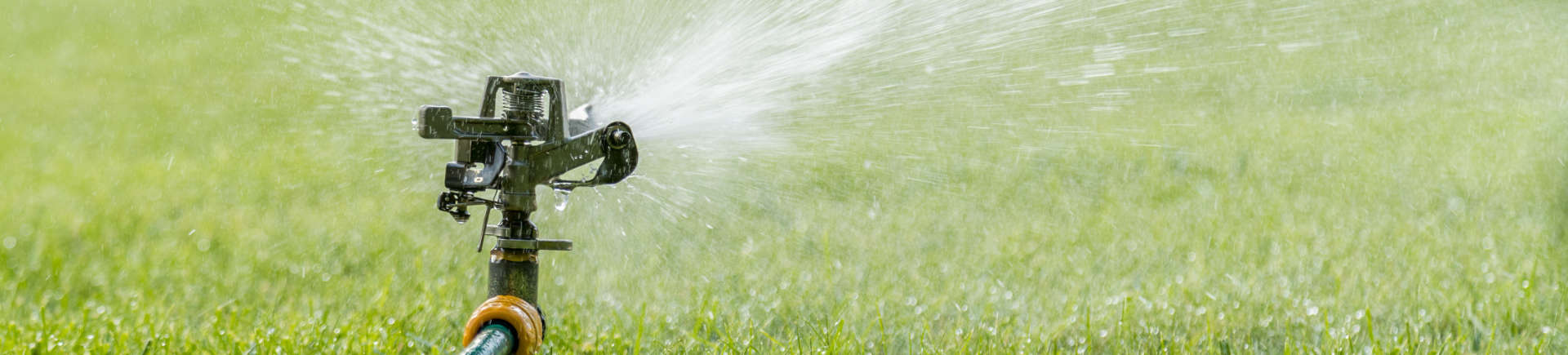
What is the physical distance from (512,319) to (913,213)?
94.8 inches

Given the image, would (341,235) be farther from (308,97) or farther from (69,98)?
(69,98)

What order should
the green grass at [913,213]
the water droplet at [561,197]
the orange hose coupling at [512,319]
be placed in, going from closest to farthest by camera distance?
the orange hose coupling at [512,319] < the water droplet at [561,197] < the green grass at [913,213]

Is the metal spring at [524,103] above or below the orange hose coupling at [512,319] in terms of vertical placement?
above

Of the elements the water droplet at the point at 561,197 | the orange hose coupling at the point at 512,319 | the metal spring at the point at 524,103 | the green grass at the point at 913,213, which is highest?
the metal spring at the point at 524,103

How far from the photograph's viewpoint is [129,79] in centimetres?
751

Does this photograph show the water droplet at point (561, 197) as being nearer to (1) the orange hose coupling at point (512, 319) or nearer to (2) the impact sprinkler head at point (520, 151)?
(2) the impact sprinkler head at point (520, 151)

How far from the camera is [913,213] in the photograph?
14.8 ft

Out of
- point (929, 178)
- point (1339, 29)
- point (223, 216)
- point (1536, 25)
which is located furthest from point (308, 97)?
point (1536, 25)

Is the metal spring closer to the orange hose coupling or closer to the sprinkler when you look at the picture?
the sprinkler

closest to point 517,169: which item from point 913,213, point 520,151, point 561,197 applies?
point 520,151

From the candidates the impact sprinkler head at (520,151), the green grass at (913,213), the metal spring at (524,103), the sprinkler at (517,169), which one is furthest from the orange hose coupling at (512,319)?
the green grass at (913,213)

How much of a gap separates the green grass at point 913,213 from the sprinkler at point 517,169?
0.61 meters

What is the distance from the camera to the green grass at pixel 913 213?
3.18 meters

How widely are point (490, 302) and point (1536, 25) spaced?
7.24 metres
